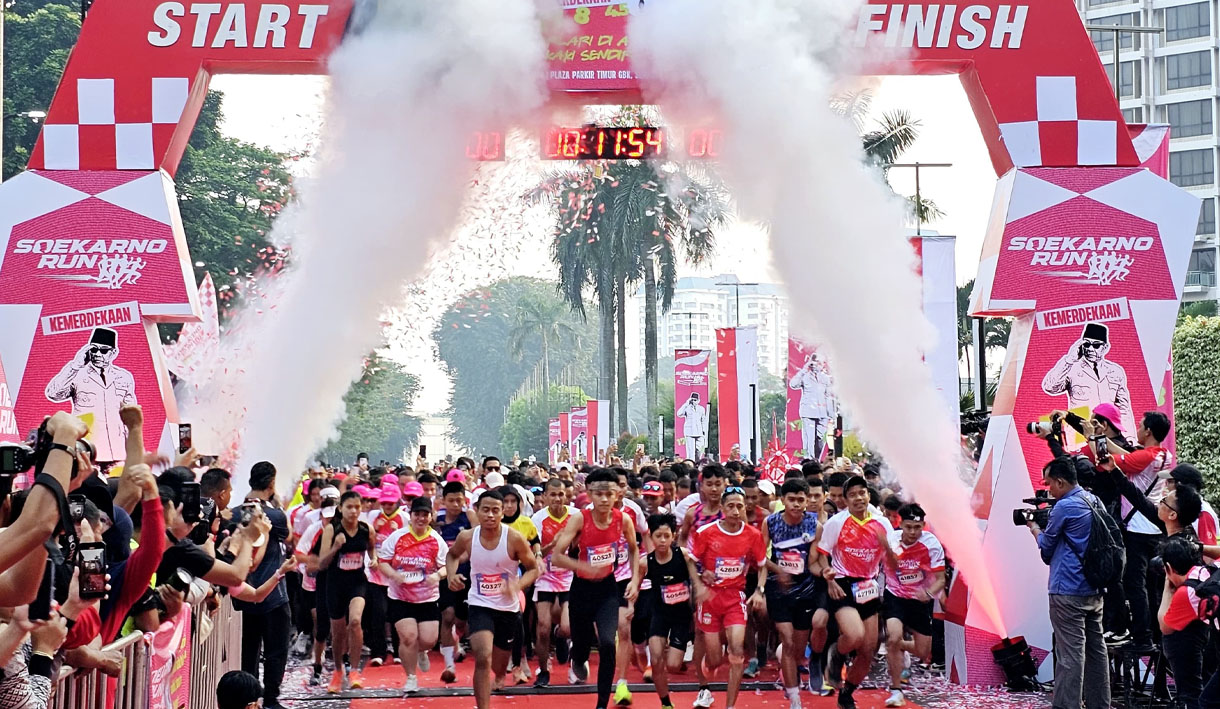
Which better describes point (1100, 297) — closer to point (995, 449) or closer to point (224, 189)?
point (995, 449)

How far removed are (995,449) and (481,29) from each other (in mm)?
5356

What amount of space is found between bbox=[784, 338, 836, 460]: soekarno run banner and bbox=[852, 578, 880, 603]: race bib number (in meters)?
10.3

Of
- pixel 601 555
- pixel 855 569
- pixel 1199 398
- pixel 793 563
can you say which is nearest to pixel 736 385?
pixel 1199 398

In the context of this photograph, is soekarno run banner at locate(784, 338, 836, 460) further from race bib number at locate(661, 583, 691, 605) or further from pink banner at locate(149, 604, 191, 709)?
pink banner at locate(149, 604, 191, 709)

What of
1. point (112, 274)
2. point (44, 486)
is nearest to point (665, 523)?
point (112, 274)

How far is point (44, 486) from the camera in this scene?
4.19m

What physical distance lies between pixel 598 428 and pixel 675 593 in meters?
27.9

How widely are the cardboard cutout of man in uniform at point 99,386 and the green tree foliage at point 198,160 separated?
879 inches

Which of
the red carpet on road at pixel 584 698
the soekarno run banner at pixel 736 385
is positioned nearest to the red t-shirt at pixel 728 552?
the red carpet on road at pixel 584 698

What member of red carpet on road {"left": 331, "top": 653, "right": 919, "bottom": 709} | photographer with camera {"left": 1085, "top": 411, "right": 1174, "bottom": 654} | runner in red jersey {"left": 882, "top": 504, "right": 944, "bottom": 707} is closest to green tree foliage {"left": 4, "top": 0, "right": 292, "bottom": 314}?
red carpet on road {"left": 331, "top": 653, "right": 919, "bottom": 709}

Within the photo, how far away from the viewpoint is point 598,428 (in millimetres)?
38781

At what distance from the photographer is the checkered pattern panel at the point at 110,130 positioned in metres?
11.5

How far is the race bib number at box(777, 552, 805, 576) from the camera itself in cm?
1097

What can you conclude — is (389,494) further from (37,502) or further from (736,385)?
(736,385)
